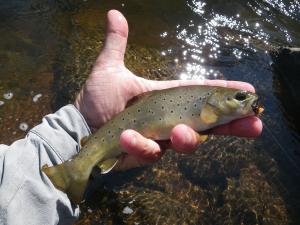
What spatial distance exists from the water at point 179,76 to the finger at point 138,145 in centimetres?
209

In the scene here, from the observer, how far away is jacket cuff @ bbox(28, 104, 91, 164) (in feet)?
14.1

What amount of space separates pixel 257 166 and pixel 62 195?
3.70 meters

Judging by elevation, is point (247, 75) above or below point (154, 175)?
above

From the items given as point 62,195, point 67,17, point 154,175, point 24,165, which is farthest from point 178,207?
point 67,17

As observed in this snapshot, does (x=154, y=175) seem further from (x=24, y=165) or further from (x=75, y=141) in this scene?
(x=24, y=165)

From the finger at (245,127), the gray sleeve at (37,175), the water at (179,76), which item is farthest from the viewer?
the water at (179,76)

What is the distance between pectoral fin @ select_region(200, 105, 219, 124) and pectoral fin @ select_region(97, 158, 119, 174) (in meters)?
1.05

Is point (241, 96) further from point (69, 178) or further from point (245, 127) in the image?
point (69, 178)

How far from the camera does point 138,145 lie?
A: 4.01m

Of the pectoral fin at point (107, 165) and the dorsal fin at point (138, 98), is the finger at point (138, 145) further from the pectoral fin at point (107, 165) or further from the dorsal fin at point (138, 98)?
the dorsal fin at point (138, 98)

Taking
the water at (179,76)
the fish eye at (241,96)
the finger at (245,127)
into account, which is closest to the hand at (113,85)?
the finger at (245,127)

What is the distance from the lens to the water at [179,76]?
613 cm

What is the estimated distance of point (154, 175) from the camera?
252 inches

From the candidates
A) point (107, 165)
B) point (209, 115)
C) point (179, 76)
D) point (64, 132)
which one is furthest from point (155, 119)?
point (179, 76)
